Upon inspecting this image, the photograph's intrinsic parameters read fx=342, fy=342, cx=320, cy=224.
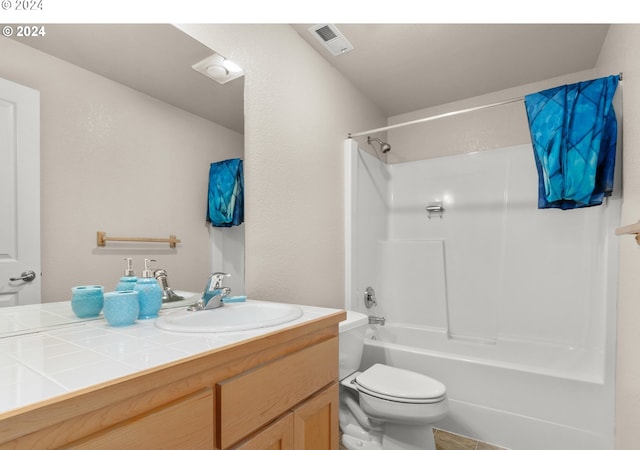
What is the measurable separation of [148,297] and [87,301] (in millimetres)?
166

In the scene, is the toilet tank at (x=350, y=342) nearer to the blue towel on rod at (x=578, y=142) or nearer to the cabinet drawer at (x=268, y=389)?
the cabinet drawer at (x=268, y=389)

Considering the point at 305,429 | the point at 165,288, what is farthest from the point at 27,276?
the point at 305,429

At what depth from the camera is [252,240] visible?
5.32ft

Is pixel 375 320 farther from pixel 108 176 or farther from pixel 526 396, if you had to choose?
pixel 108 176

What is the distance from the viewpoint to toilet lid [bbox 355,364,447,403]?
5.02ft

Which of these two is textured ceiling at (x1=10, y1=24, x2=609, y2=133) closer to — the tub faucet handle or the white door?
the white door

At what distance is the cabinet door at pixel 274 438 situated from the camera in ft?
2.71

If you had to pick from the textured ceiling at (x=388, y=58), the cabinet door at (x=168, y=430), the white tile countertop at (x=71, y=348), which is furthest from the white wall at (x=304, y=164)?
the cabinet door at (x=168, y=430)

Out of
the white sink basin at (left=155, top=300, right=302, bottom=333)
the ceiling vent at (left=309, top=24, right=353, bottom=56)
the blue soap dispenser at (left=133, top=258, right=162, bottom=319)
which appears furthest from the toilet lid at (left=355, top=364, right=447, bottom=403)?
the ceiling vent at (left=309, top=24, right=353, bottom=56)

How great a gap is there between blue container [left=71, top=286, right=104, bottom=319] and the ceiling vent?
5.41 ft

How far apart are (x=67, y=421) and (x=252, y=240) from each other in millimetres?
1125

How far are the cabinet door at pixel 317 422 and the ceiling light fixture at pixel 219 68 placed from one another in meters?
1.31

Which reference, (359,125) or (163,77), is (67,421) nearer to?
(163,77)

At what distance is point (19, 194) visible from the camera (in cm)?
90
